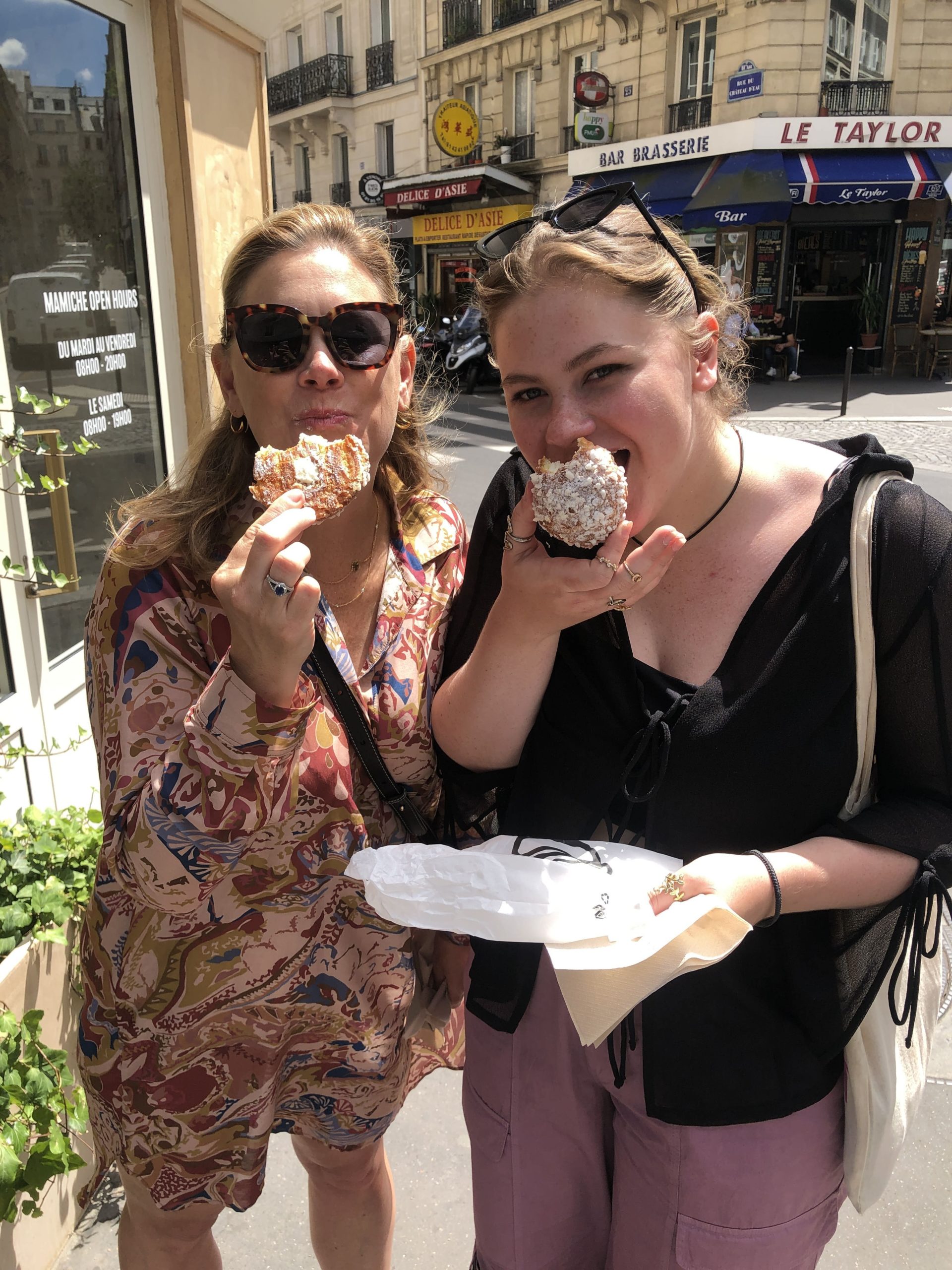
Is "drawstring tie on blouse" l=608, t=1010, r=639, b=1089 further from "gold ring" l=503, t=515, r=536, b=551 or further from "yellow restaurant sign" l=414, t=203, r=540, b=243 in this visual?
"yellow restaurant sign" l=414, t=203, r=540, b=243

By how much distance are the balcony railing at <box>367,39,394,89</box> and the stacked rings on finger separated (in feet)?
104

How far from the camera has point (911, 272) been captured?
18922 millimetres

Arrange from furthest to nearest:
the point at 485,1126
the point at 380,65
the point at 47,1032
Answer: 1. the point at 380,65
2. the point at 47,1032
3. the point at 485,1126

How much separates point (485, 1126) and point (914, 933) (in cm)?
86

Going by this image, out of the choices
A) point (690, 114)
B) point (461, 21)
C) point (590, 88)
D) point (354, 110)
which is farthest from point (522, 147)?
point (354, 110)

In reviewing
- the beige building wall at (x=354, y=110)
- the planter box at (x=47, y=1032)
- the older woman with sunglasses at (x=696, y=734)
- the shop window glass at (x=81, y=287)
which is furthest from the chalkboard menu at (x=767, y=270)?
the planter box at (x=47, y=1032)

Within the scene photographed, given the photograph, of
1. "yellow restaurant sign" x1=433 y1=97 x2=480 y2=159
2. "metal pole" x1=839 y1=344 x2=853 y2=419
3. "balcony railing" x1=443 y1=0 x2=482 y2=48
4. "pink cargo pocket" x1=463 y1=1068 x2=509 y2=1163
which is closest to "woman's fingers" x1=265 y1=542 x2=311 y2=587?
"pink cargo pocket" x1=463 y1=1068 x2=509 y2=1163

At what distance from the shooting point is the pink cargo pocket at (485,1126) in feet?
5.49

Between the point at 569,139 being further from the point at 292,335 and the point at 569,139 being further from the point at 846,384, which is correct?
the point at 292,335

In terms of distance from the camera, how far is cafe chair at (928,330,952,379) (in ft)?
59.0

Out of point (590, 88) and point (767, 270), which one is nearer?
point (767, 270)

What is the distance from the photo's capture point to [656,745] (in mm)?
1429

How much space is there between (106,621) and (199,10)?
147 inches

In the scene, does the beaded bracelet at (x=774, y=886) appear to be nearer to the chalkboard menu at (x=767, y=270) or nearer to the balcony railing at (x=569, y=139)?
the chalkboard menu at (x=767, y=270)
